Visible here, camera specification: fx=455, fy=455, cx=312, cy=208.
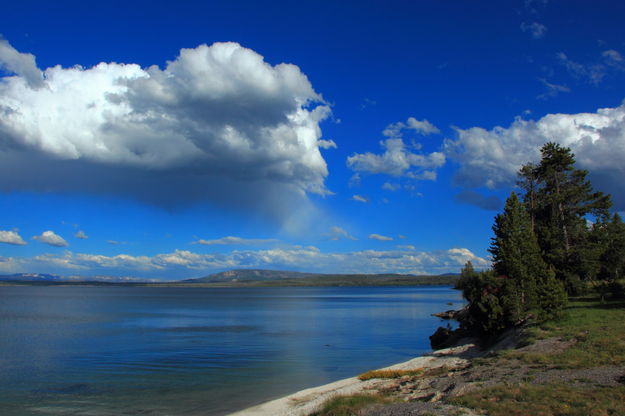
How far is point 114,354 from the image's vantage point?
50.1 m

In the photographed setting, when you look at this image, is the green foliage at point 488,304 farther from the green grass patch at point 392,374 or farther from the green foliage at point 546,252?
the green grass patch at point 392,374

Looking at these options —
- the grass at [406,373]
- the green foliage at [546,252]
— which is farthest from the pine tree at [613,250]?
the grass at [406,373]

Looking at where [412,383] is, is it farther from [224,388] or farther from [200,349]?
[200,349]

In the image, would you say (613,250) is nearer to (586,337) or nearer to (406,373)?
(586,337)

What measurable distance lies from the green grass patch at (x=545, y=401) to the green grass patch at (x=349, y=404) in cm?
413

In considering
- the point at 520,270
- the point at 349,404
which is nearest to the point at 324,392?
the point at 349,404

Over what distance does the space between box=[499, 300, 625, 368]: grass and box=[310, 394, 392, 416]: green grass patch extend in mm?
10868

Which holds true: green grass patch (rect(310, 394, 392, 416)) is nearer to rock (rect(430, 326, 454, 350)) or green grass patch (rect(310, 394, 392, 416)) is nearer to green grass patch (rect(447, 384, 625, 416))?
green grass patch (rect(447, 384, 625, 416))

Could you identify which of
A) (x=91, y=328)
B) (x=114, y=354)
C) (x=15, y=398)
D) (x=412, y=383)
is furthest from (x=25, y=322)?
(x=412, y=383)

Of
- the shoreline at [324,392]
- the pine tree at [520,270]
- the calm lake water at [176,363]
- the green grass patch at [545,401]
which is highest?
the pine tree at [520,270]

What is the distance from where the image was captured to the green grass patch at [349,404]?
21.5m

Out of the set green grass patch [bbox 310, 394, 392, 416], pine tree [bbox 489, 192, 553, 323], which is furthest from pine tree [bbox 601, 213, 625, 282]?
green grass patch [bbox 310, 394, 392, 416]

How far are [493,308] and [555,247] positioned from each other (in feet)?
66.9

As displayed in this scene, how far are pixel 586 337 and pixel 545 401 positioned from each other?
54.3 ft
